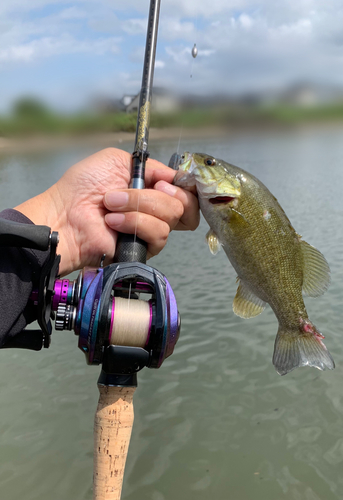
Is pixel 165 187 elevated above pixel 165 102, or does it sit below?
below

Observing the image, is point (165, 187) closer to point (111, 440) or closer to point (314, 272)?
point (314, 272)

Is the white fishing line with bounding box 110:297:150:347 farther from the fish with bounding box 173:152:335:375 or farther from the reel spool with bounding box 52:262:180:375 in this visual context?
the fish with bounding box 173:152:335:375

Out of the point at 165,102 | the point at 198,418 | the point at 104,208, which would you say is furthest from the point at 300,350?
the point at 198,418

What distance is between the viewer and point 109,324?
4.50 ft

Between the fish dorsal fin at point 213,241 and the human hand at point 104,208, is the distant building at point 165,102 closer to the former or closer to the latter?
the human hand at point 104,208

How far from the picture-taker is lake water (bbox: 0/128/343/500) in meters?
3.25

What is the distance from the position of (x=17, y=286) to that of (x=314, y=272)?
1264 mm

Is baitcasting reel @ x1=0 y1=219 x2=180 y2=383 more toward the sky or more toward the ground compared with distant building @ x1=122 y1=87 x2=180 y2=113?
more toward the ground

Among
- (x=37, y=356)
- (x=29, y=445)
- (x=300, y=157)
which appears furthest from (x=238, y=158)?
(x=29, y=445)

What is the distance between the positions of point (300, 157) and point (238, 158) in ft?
11.8

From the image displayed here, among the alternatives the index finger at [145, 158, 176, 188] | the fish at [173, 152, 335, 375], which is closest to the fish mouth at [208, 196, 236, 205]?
the fish at [173, 152, 335, 375]

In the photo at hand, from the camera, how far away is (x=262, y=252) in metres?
1.95

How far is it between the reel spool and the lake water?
1.88m

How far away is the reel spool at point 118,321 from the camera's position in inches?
54.3
